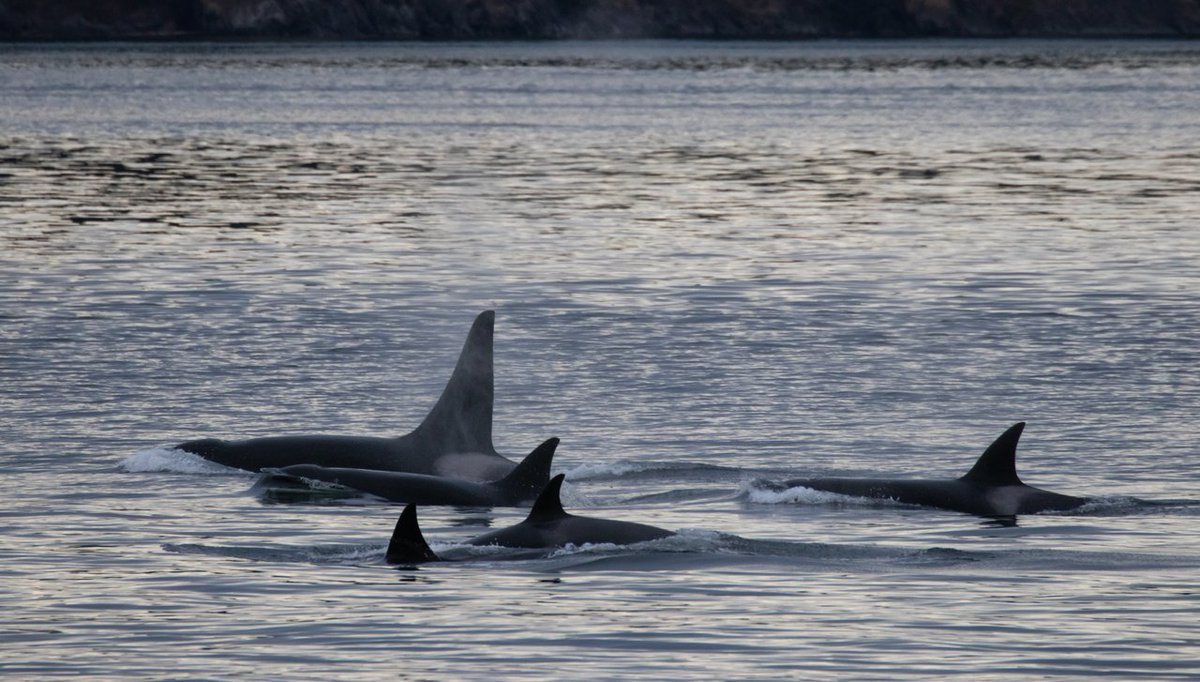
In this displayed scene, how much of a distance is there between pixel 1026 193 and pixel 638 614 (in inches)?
1916

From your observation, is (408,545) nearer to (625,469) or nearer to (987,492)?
(625,469)

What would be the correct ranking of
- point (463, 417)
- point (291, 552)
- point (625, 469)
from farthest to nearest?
1. point (625, 469)
2. point (463, 417)
3. point (291, 552)

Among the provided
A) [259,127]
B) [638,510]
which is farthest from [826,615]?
[259,127]

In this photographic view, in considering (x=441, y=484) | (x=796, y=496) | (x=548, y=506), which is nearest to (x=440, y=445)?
(x=441, y=484)

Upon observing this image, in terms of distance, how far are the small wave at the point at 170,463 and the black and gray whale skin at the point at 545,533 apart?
191 inches

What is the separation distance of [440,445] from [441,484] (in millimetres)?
1320

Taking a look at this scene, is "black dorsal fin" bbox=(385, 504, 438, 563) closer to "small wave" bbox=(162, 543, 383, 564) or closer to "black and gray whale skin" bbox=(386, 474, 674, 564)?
"black and gray whale skin" bbox=(386, 474, 674, 564)

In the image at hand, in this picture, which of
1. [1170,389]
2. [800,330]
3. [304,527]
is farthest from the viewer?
[800,330]

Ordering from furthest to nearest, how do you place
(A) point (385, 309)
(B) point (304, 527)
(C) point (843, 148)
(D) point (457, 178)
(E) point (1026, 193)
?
(C) point (843, 148) → (D) point (457, 178) → (E) point (1026, 193) → (A) point (385, 309) → (B) point (304, 527)

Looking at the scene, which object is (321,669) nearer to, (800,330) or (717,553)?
(717,553)

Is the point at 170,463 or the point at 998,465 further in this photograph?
the point at 170,463

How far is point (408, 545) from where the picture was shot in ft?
59.5

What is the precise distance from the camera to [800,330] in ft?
113

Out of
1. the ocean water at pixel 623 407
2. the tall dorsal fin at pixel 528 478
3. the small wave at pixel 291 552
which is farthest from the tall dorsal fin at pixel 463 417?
the small wave at pixel 291 552
